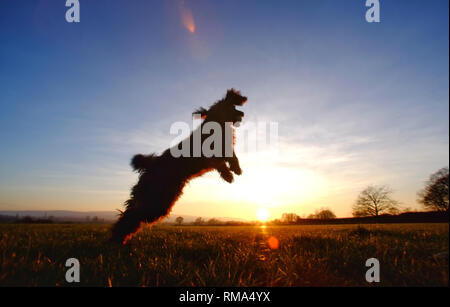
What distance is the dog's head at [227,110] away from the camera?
233 inches

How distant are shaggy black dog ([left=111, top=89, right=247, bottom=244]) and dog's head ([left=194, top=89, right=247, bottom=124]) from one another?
0.03 meters

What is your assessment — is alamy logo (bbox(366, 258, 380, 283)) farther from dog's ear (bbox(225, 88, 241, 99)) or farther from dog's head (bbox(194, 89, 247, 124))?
dog's ear (bbox(225, 88, 241, 99))

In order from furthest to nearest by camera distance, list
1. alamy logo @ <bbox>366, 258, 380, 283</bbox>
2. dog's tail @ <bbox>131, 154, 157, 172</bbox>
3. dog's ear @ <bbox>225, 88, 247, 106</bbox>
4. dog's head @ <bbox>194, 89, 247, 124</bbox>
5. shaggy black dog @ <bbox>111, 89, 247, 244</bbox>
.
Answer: dog's ear @ <bbox>225, 88, 247, 106</bbox> < dog's head @ <bbox>194, 89, 247, 124</bbox> < dog's tail @ <bbox>131, 154, 157, 172</bbox> < shaggy black dog @ <bbox>111, 89, 247, 244</bbox> < alamy logo @ <bbox>366, 258, 380, 283</bbox>

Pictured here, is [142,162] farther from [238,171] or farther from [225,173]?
[238,171]

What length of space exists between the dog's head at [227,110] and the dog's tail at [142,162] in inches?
75.8

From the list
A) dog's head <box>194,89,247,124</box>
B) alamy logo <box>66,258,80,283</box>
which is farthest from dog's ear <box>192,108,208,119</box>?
alamy logo <box>66,258,80,283</box>

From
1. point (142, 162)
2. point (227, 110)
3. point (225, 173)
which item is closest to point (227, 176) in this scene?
point (225, 173)

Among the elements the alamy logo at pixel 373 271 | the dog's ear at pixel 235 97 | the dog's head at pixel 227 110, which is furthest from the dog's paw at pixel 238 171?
the alamy logo at pixel 373 271

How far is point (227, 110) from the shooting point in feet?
19.9

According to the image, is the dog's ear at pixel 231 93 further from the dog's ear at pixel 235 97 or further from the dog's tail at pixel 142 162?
the dog's tail at pixel 142 162

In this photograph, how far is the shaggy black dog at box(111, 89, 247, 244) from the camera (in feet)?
16.6
